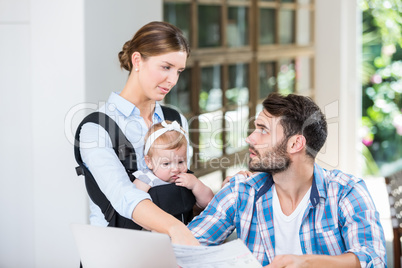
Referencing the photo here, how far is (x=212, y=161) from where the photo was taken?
157 inches

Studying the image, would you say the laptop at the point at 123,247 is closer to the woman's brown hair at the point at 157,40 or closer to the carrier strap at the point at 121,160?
the carrier strap at the point at 121,160

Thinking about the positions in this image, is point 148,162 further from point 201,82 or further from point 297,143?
point 201,82

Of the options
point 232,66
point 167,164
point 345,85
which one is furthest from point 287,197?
point 345,85

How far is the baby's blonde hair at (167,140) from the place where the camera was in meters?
1.77

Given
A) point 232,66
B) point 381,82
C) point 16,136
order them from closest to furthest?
point 16,136 < point 232,66 < point 381,82

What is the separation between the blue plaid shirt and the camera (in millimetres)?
1577

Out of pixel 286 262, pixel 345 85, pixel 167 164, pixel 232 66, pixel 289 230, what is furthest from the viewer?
pixel 345 85

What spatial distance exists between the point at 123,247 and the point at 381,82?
471 cm

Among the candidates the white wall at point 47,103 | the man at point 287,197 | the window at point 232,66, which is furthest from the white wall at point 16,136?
the man at point 287,197

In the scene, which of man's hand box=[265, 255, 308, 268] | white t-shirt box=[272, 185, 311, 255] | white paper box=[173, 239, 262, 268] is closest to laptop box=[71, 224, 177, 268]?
white paper box=[173, 239, 262, 268]

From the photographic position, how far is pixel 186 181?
1777 millimetres

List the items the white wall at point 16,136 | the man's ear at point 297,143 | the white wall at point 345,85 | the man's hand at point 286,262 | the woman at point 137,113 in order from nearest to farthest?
the man's hand at point 286,262
the woman at point 137,113
the man's ear at point 297,143
the white wall at point 16,136
the white wall at point 345,85

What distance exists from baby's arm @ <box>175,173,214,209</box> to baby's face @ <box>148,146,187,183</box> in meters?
0.03

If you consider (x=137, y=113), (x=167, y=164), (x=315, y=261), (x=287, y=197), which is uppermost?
(x=137, y=113)
